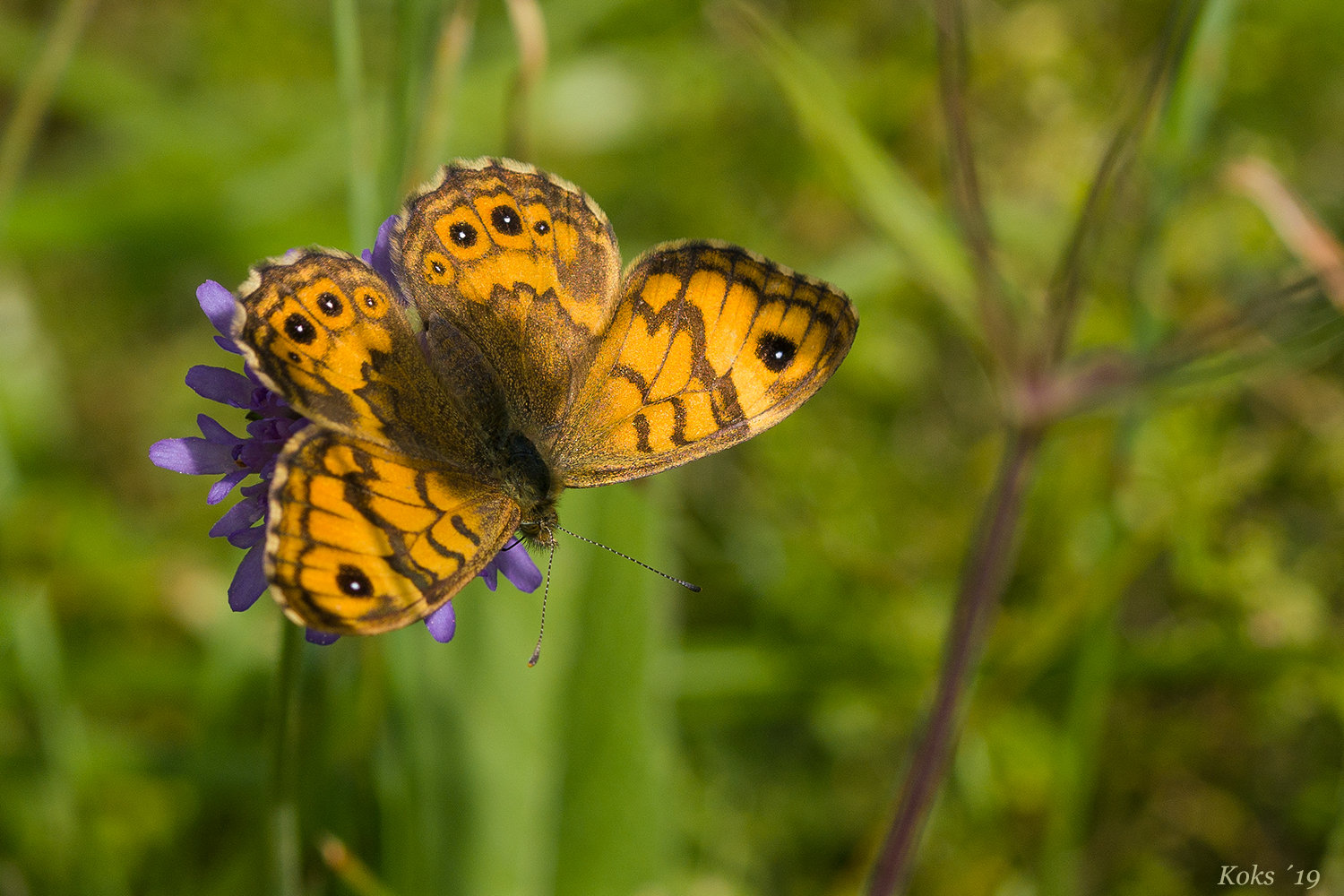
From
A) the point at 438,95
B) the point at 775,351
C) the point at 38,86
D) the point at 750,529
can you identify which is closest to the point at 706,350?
the point at 775,351

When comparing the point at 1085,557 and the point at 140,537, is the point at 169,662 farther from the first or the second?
the point at 1085,557

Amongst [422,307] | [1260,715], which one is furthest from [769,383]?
[1260,715]

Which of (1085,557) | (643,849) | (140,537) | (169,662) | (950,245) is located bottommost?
(643,849)

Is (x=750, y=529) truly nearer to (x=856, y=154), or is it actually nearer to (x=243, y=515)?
(x=856, y=154)

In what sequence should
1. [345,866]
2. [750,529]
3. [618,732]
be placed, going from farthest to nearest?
1. [750,529]
2. [618,732]
3. [345,866]

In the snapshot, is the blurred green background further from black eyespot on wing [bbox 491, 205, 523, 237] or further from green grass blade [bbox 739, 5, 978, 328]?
black eyespot on wing [bbox 491, 205, 523, 237]

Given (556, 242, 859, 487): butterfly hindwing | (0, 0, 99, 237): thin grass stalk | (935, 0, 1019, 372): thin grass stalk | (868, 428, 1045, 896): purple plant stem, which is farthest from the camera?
(0, 0, 99, 237): thin grass stalk

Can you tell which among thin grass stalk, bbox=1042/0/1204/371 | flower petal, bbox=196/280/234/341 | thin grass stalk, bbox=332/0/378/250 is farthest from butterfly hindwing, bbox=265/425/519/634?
thin grass stalk, bbox=1042/0/1204/371
